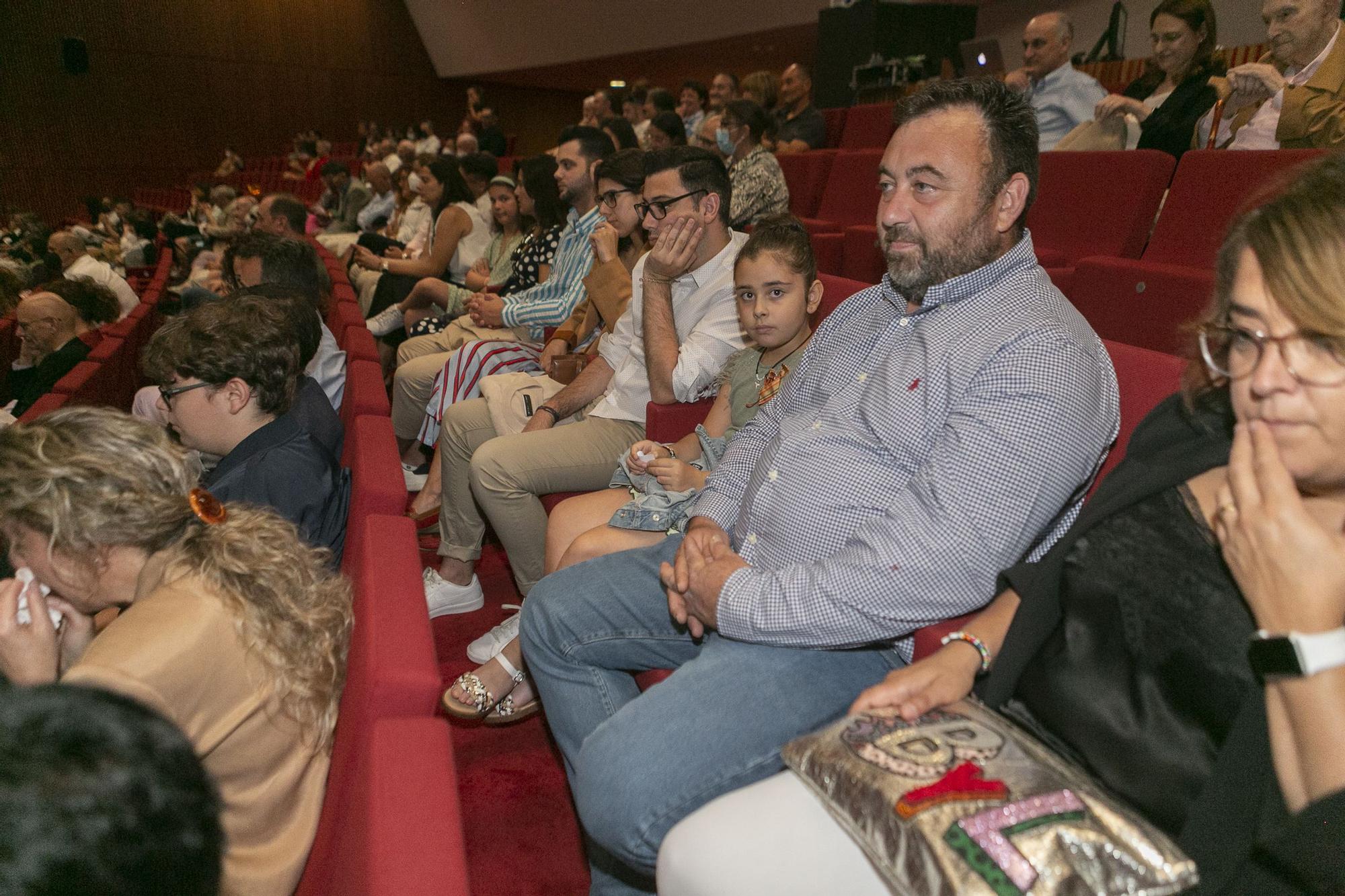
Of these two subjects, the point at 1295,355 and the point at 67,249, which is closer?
the point at 1295,355

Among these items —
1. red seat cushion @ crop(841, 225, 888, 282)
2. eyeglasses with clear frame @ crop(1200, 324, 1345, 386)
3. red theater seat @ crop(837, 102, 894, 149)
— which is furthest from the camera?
red theater seat @ crop(837, 102, 894, 149)

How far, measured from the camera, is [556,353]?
2848 millimetres

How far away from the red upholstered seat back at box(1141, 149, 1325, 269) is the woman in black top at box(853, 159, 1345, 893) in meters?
1.41

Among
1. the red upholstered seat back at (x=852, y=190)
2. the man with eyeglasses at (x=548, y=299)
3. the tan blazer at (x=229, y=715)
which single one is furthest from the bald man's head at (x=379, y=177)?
the tan blazer at (x=229, y=715)

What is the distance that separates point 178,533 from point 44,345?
3220 millimetres

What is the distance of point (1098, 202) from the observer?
Answer: 2.57 meters

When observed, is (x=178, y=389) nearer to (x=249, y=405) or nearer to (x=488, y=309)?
(x=249, y=405)

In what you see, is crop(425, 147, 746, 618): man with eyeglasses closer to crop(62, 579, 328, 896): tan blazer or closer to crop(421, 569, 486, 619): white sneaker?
crop(421, 569, 486, 619): white sneaker

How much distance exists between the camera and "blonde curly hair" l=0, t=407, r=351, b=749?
106 centimetres

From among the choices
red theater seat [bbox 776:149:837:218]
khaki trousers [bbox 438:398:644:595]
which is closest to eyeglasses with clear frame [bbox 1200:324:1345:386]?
khaki trousers [bbox 438:398:644:595]

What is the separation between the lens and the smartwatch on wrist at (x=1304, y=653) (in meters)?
0.74

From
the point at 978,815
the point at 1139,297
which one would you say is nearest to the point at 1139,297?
the point at 1139,297

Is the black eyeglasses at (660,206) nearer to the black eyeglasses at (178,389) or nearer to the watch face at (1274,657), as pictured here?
the black eyeglasses at (178,389)

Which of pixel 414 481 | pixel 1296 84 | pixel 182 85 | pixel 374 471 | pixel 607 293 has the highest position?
pixel 182 85
